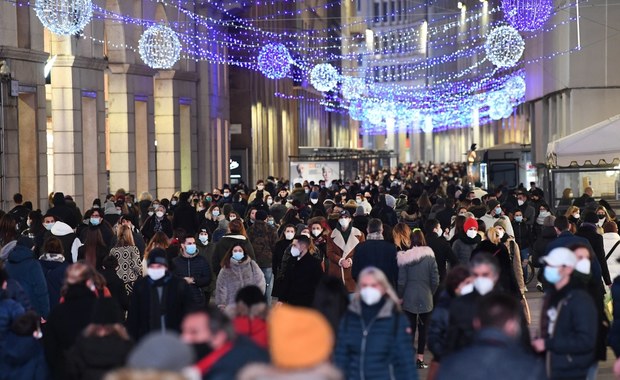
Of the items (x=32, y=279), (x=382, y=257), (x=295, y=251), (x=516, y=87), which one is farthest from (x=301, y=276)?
(x=516, y=87)

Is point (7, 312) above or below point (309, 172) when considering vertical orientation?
below

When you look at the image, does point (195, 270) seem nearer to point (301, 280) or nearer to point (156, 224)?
point (301, 280)

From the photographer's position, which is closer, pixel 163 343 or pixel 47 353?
pixel 163 343

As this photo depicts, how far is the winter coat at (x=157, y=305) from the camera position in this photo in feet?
38.2

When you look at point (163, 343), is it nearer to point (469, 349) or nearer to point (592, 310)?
point (469, 349)

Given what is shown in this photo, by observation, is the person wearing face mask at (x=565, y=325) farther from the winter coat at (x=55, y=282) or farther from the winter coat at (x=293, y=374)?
the winter coat at (x=55, y=282)

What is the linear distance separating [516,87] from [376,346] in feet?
173

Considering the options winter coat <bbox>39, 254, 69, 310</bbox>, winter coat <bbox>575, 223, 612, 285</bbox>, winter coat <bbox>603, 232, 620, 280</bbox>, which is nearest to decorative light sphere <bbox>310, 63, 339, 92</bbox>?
winter coat <bbox>603, 232, 620, 280</bbox>

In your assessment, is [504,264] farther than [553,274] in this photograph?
Yes

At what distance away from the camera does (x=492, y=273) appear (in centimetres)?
1013

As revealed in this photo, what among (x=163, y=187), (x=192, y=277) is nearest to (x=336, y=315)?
(x=192, y=277)

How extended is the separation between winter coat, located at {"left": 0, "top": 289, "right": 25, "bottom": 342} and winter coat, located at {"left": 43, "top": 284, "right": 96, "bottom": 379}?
28cm

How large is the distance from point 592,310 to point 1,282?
4.40m

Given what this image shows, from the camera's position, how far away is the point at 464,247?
17.3m
